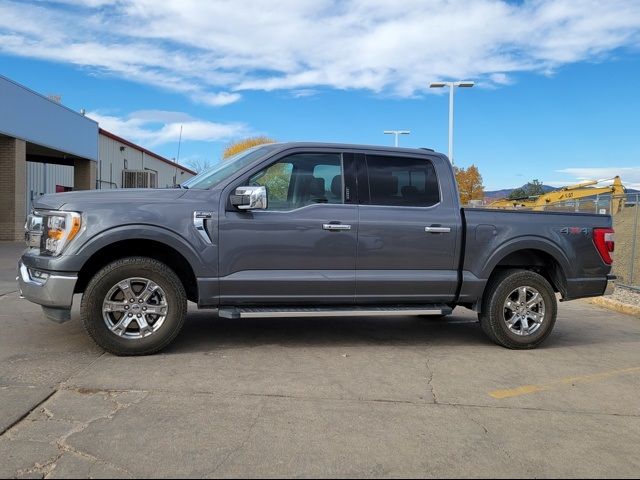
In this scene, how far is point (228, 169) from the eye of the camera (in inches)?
226

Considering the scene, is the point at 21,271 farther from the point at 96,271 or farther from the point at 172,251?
the point at 172,251

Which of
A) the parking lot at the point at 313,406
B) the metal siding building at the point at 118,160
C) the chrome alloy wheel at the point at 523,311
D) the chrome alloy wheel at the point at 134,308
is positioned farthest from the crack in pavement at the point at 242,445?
the metal siding building at the point at 118,160

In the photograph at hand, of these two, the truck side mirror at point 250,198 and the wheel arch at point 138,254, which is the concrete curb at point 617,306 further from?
the wheel arch at point 138,254

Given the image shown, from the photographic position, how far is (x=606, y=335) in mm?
7328

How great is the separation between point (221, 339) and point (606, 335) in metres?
5.03

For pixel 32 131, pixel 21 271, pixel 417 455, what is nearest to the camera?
pixel 417 455

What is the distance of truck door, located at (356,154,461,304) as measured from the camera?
18.7 ft

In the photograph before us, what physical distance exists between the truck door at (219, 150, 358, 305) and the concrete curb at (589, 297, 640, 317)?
19.6ft

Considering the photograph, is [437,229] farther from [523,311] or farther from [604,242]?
[604,242]

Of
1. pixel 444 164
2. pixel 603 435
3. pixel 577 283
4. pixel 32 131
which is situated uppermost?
pixel 32 131

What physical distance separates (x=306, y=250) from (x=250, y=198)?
2.59ft

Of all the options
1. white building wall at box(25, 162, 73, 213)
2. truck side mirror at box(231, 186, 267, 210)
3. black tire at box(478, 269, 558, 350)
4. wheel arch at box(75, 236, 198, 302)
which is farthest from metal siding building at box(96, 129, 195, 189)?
black tire at box(478, 269, 558, 350)

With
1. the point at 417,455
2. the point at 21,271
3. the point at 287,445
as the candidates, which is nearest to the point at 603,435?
the point at 417,455

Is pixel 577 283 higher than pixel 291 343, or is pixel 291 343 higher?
pixel 577 283
